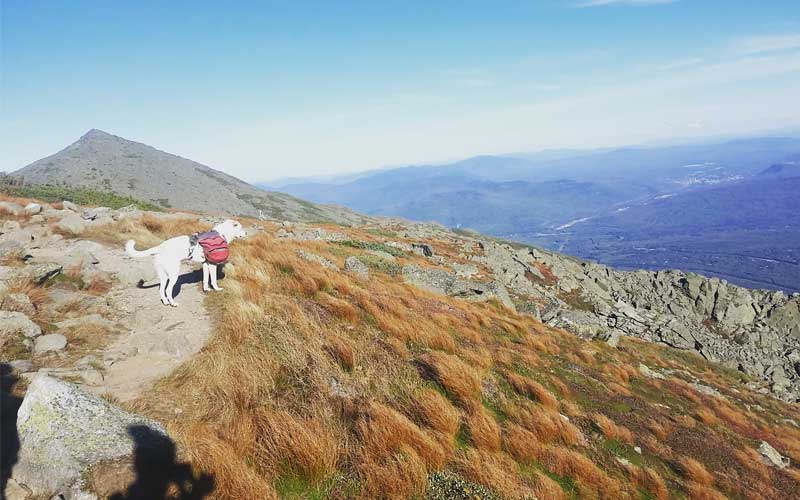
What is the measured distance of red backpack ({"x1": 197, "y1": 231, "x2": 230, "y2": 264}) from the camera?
9.28 metres

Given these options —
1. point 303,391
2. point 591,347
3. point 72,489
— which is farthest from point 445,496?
point 591,347

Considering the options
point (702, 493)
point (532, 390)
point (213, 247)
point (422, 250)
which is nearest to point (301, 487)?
point (532, 390)

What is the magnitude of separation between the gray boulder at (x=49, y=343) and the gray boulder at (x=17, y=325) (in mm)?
211

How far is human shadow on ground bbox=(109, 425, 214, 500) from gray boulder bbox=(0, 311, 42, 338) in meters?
4.07

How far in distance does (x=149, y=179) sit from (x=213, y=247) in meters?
129

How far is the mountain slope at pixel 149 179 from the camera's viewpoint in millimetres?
101812

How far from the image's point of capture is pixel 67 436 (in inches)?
149

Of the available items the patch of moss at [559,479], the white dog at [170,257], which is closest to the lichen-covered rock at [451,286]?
the white dog at [170,257]

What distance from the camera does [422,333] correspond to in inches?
358

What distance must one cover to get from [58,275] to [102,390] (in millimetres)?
5836

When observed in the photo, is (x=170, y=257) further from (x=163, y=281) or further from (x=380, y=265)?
(x=380, y=265)

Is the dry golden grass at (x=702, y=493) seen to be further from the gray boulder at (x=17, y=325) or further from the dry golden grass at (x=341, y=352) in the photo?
the gray boulder at (x=17, y=325)

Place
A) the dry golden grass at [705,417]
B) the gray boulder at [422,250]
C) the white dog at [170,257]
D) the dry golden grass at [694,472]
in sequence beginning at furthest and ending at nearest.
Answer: the gray boulder at [422,250], the dry golden grass at [705,417], the white dog at [170,257], the dry golden grass at [694,472]

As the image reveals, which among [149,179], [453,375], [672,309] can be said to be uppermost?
[149,179]
